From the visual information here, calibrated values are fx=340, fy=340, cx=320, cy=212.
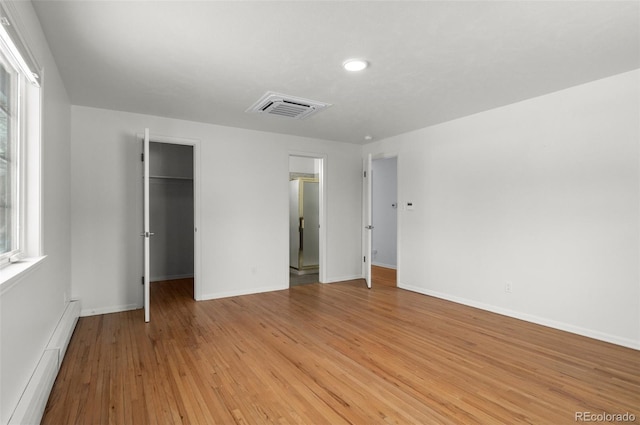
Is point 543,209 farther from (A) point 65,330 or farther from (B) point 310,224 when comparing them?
(A) point 65,330

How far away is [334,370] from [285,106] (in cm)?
275

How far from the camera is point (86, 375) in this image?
251 centimetres

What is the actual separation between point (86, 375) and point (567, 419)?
321cm

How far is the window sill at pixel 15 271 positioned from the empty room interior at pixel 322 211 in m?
0.03

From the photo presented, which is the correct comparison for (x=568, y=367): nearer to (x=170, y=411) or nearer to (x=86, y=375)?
(x=170, y=411)

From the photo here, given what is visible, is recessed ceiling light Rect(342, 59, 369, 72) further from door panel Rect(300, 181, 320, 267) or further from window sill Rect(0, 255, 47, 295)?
door panel Rect(300, 181, 320, 267)

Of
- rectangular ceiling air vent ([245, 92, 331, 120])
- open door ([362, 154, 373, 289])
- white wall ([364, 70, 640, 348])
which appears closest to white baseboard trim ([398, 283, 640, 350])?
white wall ([364, 70, 640, 348])

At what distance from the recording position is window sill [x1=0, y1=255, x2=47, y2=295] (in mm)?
1489

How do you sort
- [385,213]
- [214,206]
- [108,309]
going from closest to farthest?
[108,309] < [214,206] < [385,213]

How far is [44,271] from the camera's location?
241 centimetres

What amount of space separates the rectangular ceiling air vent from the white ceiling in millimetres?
115

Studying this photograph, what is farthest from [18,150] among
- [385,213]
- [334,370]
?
[385,213]

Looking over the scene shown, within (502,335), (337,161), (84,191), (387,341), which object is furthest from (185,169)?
(502,335)

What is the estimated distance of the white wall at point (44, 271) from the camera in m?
1.66
